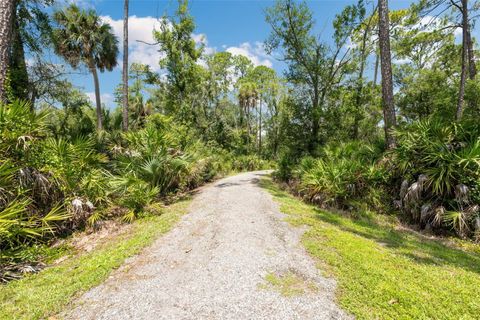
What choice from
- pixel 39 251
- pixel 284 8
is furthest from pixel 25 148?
pixel 284 8

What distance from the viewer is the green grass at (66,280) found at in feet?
9.49

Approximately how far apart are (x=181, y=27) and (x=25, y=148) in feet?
49.2

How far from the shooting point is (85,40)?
47.8ft

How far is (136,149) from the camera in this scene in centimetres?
808

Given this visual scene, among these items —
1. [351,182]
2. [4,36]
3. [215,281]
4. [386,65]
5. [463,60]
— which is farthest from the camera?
[463,60]

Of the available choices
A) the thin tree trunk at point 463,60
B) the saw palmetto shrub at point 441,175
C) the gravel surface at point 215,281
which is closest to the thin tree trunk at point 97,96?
the gravel surface at point 215,281

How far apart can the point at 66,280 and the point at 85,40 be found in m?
15.7

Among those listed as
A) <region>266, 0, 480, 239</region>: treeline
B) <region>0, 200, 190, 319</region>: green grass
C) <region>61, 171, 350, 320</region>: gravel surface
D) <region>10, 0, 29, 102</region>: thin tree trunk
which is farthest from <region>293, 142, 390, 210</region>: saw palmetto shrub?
<region>10, 0, 29, 102</region>: thin tree trunk

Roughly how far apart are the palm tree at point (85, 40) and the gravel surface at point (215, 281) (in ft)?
40.7

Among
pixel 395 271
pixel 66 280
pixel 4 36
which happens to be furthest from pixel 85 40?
pixel 395 271

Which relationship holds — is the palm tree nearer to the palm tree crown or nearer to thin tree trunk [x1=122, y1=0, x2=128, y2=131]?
the palm tree crown

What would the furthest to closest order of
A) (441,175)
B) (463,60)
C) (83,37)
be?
(83,37) → (463,60) → (441,175)

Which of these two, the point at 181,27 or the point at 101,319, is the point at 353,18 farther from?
the point at 101,319

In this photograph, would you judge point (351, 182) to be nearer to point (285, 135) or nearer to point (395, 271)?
point (395, 271)
